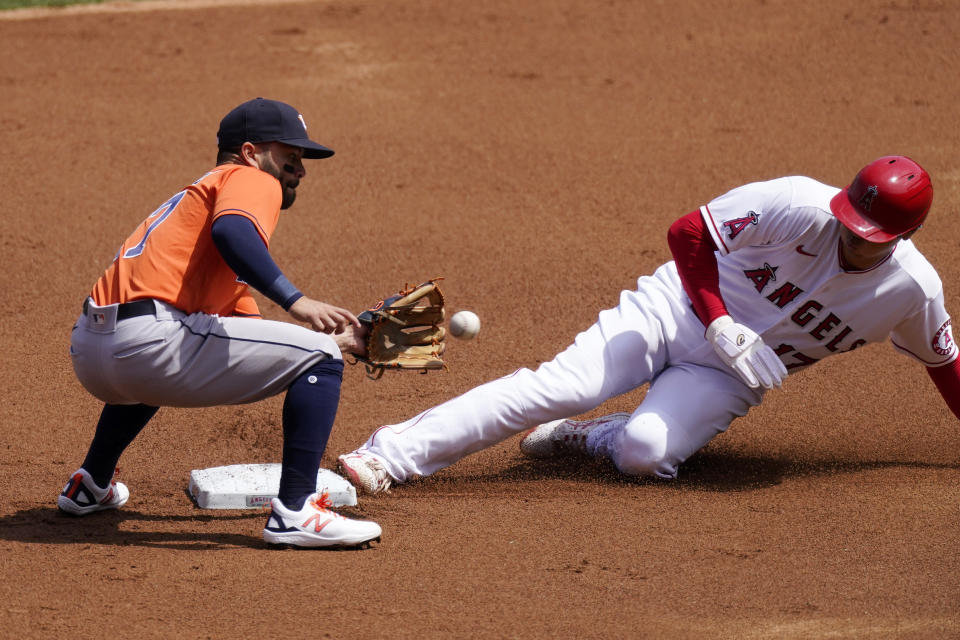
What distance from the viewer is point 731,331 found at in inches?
155

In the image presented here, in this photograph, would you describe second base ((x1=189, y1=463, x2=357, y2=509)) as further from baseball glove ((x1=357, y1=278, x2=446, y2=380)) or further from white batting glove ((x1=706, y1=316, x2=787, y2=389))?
white batting glove ((x1=706, y1=316, x2=787, y2=389))

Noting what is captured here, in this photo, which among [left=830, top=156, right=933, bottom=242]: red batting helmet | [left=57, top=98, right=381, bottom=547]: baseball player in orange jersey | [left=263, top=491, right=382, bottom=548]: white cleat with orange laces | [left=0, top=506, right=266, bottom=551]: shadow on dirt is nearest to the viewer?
[left=57, top=98, right=381, bottom=547]: baseball player in orange jersey

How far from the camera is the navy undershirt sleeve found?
312cm

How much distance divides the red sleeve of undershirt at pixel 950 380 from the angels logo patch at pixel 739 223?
2.83ft

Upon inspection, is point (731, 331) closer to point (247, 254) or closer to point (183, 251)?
point (247, 254)

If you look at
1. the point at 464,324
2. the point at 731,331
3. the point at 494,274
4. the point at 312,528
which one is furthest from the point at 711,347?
the point at 494,274

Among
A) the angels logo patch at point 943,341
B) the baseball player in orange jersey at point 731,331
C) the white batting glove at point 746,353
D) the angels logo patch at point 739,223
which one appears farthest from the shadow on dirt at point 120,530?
the angels logo patch at point 943,341

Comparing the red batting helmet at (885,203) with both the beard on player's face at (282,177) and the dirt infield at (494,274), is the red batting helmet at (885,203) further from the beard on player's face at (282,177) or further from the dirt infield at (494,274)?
the beard on player's face at (282,177)

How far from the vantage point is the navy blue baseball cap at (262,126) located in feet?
11.3

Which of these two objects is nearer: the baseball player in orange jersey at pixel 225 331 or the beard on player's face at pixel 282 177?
the baseball player in orange jersey at pixel 225 331

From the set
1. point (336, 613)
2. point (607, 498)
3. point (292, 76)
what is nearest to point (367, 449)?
point (607, 498)

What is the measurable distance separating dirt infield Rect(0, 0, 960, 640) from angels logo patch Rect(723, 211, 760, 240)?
0.89 m

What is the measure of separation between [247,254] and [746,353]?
174 cm

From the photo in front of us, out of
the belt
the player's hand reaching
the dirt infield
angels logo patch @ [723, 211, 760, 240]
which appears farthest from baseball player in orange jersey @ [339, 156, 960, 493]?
the belt
